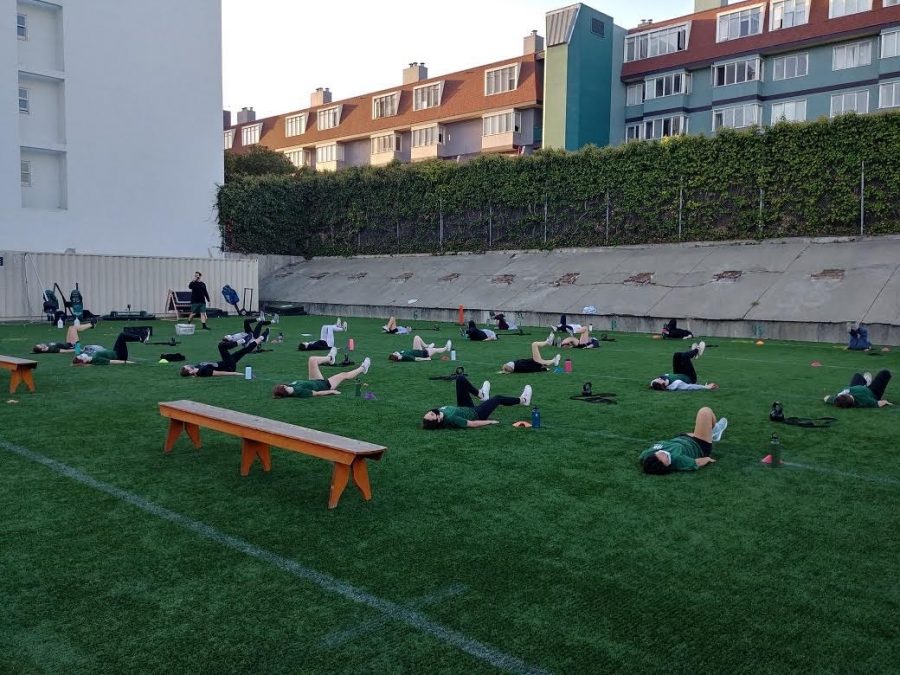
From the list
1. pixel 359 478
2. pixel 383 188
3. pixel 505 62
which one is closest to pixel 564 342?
pixel 359 478

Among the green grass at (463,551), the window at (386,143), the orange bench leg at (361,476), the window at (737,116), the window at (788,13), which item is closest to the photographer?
the green grass at (463,551)

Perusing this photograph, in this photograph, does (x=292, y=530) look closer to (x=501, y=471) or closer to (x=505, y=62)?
(x=501, y=471)

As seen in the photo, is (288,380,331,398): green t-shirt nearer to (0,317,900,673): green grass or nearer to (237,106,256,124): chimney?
(0,317,900,673): green grass

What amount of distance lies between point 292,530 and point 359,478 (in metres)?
0.68

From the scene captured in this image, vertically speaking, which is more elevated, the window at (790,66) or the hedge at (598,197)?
the window at (790,66)

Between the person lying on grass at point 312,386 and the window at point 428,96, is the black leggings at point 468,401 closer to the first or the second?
the person lying on grass at point 312,386

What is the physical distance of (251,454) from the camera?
21.2 feet

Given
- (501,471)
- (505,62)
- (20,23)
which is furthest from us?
(505,62)

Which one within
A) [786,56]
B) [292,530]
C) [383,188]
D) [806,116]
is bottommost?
[292,530]

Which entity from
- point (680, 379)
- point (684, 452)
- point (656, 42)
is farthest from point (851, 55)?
point (684, 452)

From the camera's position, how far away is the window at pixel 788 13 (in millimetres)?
43438

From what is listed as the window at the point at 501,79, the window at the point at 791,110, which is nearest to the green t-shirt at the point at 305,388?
the window at the point at 791,110

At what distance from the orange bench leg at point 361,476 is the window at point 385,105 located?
2404 inches

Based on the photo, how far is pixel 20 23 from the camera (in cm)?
3600
